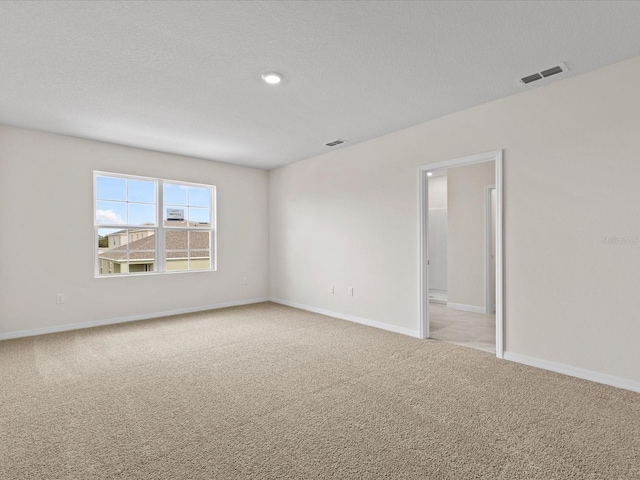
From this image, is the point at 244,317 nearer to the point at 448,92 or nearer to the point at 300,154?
the point at 300,154

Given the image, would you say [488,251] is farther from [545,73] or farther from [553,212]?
[545,73]

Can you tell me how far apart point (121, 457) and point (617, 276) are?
12.2 ft

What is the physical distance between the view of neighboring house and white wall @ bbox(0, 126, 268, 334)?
0.27 meters

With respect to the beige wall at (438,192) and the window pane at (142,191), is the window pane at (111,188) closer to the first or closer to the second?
the window pane at (142,191)

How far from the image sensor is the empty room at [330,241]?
197 cm

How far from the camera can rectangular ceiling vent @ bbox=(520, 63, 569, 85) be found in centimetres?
269

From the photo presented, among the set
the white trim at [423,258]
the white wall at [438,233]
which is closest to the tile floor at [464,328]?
the white trim at [423,258]

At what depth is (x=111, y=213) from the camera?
189 inches

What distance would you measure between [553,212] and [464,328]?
2.08 metres

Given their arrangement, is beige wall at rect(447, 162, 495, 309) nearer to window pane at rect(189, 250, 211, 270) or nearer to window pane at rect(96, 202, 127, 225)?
window pane at rect(189, 250, 211, 270)

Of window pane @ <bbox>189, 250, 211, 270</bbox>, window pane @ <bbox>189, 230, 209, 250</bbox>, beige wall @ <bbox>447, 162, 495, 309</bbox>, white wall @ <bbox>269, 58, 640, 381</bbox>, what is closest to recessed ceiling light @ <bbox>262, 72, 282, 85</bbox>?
white wall @ <bbox>269, 58, 640, 381</bbox>

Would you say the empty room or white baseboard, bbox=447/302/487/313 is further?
white baseboard, bbox=447/302/487/313

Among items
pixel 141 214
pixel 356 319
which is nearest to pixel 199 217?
pixel 141 214

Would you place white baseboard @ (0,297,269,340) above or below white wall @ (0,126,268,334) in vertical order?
below
